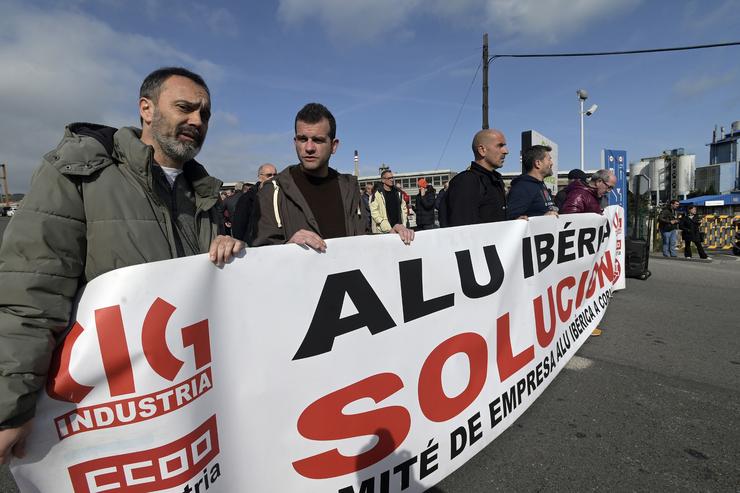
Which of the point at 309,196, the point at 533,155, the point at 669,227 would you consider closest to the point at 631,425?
the point at 309,196

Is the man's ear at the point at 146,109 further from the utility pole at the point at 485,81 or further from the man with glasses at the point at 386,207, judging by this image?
the utility pole at the point at 485,81

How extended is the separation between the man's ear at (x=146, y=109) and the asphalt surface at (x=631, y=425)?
2.17 m

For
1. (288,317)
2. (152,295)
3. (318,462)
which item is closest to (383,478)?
(318,462)

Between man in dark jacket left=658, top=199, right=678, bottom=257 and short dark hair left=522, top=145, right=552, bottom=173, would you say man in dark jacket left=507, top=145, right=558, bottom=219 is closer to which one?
short dark hair left=522, top=145, right=552, bottom=173

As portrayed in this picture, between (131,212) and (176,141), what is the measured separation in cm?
40

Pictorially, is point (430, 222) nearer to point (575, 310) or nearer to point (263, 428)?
point (575, 310)

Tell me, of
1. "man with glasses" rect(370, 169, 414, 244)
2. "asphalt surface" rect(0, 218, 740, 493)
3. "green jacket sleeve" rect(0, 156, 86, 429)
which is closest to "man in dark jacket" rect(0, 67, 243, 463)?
"green jacket sleeve" rect(0, 156, 86, 429)

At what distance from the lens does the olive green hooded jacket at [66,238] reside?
110cm

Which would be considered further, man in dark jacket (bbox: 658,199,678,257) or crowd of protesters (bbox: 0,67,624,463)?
man in dark jacket (bbox: 658,199,678,257)

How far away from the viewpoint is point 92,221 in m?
1.29

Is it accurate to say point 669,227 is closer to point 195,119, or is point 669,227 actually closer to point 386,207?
point 386,207

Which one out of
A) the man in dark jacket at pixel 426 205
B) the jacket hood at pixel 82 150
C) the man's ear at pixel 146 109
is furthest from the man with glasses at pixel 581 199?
the man in dark jacket at pixel 426 205

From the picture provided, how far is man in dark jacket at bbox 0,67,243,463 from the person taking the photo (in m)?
1.11

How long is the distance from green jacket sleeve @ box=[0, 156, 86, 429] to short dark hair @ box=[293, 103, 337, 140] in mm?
1392
